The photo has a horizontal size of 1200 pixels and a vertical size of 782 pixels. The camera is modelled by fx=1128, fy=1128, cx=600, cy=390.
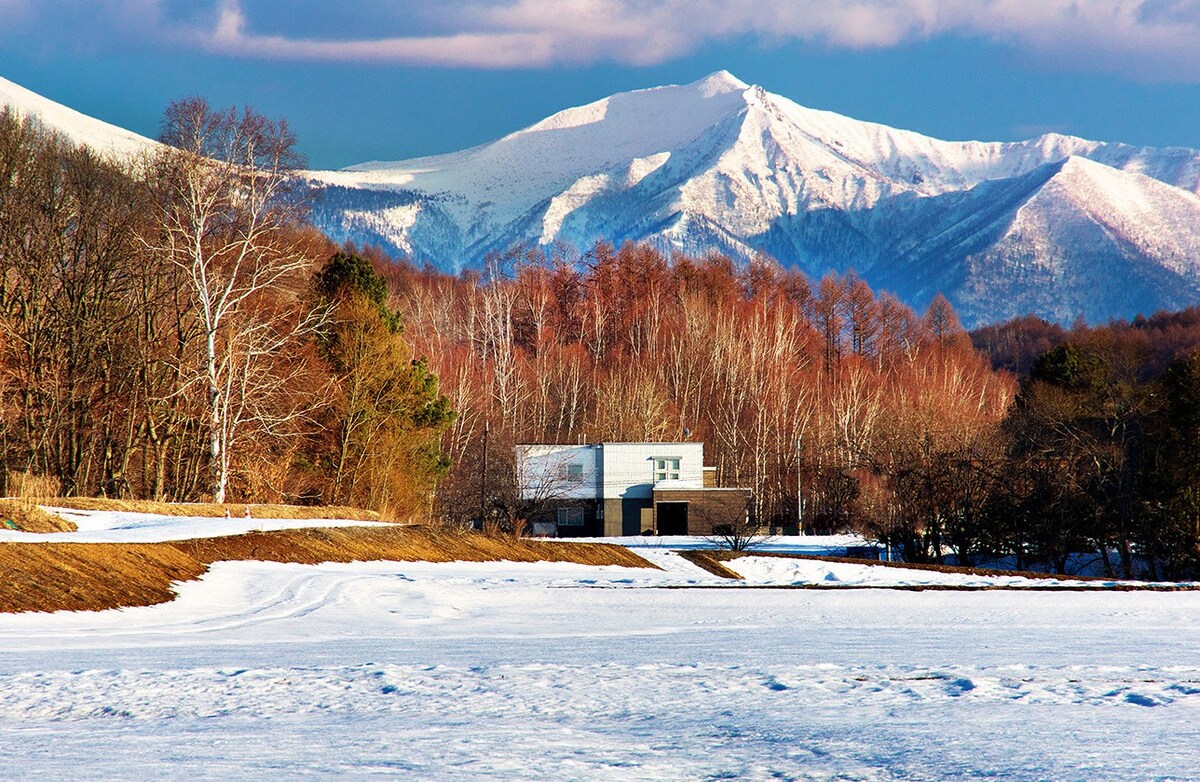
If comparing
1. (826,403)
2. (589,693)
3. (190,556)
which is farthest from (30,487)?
(826,403)

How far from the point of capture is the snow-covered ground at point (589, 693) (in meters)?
5.77

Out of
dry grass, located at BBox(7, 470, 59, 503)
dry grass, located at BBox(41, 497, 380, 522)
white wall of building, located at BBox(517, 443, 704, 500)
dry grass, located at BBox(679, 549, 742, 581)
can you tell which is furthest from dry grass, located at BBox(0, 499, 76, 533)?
→ white wall of building, located at BBox(517, 443, 704, 500)

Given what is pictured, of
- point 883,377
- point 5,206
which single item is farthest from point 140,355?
point 883,377

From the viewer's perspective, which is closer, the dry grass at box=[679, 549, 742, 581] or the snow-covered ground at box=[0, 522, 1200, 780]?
the snow-covered ground at box=[0, 522, 1200, 780]

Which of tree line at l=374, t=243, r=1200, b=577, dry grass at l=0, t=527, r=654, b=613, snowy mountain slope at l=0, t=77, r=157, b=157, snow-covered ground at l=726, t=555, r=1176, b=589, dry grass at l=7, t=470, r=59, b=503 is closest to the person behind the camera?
dry grass at l=0, t=527, r=654, b=613

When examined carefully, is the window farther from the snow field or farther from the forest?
the snow field

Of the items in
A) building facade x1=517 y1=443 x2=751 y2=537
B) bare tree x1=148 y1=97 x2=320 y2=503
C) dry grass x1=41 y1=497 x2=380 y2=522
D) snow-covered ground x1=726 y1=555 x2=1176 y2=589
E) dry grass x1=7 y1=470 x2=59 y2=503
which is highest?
bare tree x1=148 y1=97 x2=320 y2=503

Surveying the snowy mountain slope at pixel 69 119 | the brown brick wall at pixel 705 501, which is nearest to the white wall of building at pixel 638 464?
the brown brick wall at pixel 705 501

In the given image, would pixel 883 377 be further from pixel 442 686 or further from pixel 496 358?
pixel 442 686

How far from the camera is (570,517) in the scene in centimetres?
6094

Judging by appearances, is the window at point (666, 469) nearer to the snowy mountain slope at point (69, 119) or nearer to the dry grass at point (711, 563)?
the dry grass at point (711, 563)

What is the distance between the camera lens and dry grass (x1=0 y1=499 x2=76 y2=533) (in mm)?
15844

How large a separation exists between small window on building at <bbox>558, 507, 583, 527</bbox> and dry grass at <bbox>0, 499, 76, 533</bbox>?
4408 centimetres

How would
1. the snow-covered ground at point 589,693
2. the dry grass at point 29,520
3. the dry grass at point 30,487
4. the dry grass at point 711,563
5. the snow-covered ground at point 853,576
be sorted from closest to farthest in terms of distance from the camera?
the snow-covered ground at point 589,693
the dry grass at point 29,520
the snow-covered ground at point 853,576
the dry grass at point 711,563
the dry grass at point 30,487
